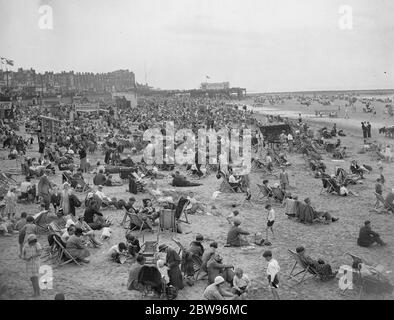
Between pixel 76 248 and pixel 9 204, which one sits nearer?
pixel 76 248

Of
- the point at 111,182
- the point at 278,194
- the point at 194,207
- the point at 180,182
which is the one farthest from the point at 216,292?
the point at 111,182

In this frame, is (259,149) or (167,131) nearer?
(259,149)

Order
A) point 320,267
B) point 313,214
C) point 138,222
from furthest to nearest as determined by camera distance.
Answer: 1. point 313,214
2. point 138,222
3. point 320,267

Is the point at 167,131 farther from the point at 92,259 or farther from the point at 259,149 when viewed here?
the point at 92,259

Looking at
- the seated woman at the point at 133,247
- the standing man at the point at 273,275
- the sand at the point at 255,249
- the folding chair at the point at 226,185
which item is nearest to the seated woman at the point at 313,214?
the sand at the point at 255,249

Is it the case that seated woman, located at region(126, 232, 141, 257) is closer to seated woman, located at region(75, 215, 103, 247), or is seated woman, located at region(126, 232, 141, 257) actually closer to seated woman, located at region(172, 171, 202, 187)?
seated woman, located at region(75, 215, 103, 247)

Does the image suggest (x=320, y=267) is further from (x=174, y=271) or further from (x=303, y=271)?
(x=174, y=271)
